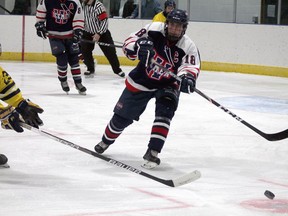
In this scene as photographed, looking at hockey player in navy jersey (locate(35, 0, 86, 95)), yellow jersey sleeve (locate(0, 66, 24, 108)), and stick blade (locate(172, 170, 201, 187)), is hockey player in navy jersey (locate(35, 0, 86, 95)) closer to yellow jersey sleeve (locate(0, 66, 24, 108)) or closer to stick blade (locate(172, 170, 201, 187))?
yellow jersey sleeve (locate(0, 66, 24, 108))

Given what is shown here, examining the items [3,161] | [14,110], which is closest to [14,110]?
[14,110]

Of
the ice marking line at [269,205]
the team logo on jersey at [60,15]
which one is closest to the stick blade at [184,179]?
the ice marking line at [269,205]

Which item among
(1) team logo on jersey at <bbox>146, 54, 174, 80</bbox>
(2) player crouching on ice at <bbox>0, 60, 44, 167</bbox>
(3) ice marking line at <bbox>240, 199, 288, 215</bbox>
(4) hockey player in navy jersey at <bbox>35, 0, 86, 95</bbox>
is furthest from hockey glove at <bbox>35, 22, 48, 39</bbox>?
(3) ice marking line at <bbox>240, 199, 288, 215</bbox>

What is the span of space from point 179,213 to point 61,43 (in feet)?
13.6

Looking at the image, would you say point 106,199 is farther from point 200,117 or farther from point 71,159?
point 200,117

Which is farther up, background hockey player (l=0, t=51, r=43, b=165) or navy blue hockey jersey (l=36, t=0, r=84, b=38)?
navy blue hockey jersey (l=36, t=0, r=84, b=38)

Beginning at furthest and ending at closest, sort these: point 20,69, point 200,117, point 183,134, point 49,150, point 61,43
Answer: point 20,69
point 61,43
point 200,117
point 183,134
point 49,150

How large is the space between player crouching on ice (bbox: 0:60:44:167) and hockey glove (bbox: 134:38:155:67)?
0.65 metres

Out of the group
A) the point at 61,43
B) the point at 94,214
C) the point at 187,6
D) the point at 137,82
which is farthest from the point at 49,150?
the point at 187,6

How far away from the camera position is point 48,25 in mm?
6852

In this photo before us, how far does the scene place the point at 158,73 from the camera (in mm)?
3902

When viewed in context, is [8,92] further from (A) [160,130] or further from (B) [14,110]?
(A) [160,130]

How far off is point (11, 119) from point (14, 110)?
0.19 feet

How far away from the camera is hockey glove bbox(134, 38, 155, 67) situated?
12.4 ft
